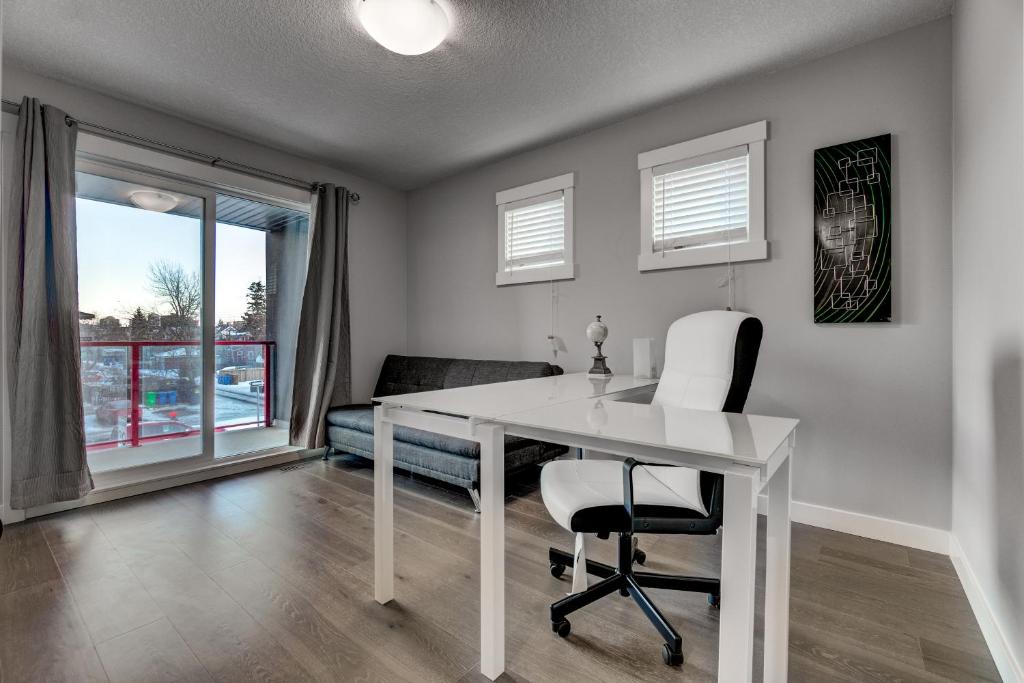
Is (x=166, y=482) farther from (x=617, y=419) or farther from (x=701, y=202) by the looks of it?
(x=701, y=202)

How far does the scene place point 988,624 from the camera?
1701 millimetres

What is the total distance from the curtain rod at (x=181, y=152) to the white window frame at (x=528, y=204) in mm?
1479

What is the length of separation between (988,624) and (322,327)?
13.1ft

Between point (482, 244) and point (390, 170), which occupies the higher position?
point (390, 170)

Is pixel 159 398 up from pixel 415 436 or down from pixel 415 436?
up

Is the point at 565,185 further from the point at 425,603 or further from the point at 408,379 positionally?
the point at 425,603

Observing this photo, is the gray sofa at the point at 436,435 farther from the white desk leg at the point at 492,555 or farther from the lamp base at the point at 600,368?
the white desk leg at the point at 492,555

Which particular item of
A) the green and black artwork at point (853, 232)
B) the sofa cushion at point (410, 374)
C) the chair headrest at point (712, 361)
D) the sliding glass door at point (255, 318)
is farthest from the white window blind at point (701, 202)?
the sliding glass door at point (255, 318)

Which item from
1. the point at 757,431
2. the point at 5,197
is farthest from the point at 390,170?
the point at 757,431

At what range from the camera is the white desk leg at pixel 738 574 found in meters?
1.16

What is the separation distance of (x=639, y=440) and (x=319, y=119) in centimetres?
305

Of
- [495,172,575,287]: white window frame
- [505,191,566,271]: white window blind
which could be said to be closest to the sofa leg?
[495,172,575,287]: white window frame

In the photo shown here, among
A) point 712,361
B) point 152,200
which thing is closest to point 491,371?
point 712,361

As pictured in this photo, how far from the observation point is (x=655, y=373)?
297 cm
